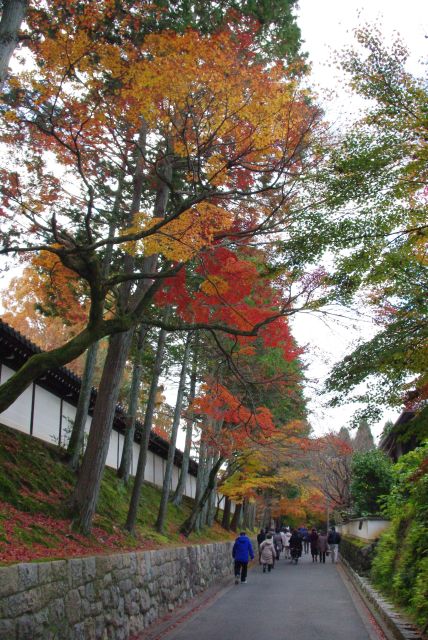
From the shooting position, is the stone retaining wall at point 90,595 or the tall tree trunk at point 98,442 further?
the tall tree trunk at point 98,442

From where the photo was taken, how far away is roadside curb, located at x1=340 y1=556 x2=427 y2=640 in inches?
325

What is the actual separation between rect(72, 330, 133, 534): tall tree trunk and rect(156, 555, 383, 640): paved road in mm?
2738

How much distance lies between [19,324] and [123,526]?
19777 millimetres

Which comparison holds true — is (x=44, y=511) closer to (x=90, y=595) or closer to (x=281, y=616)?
(x=90, y=595)

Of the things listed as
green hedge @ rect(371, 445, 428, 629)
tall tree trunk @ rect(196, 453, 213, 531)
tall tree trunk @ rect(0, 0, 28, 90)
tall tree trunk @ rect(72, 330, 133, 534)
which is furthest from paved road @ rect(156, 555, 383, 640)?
tall tree trunk @ rect(0, 0, 28, 90)

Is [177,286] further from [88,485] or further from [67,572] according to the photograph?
[67,572]

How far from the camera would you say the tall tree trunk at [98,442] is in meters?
11.0

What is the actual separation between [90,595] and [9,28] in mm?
8599

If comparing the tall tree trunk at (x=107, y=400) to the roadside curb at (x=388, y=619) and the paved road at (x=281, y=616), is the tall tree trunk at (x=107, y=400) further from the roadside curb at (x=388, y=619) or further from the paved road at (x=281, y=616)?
the roadside curb at (x=388, y=619)

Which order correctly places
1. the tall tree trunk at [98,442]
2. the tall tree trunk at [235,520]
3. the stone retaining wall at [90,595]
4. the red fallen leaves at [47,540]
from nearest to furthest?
the stone retaining wall at [90,595]
the red fallen leaves at [47,540]
the tall tree trunk at [98,442]
the tall tree trunk at [235,520]

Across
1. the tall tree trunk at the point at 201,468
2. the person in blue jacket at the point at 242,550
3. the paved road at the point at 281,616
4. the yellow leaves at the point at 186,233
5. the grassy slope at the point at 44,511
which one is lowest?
the paved road at the point at 281,616

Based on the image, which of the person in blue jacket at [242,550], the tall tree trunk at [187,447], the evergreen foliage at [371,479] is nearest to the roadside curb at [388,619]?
the person in blue jacket at [242,550]

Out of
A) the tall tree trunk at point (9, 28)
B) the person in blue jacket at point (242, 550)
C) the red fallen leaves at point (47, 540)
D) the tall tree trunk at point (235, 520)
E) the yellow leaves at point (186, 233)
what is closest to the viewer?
the red fallen leaves at point (47, 540)

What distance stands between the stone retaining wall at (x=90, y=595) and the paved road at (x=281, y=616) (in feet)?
2.48
